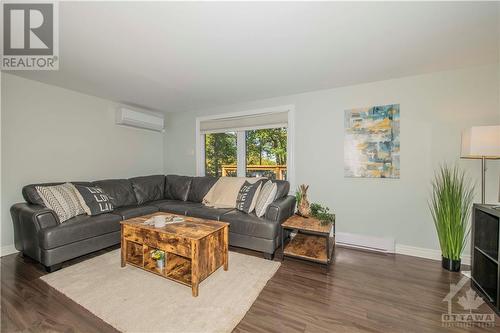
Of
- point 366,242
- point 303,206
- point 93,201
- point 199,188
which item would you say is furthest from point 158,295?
point 366,242

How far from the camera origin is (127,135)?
13.0 ft

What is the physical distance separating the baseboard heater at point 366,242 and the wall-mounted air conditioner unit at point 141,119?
3.97 meters

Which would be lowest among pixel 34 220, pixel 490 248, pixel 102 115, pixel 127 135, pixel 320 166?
pixel 490 248

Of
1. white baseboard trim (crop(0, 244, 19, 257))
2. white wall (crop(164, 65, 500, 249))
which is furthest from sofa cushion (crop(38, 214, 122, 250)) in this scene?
white wall (crop(164, 65, 500, 249))

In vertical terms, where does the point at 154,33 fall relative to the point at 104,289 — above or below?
above

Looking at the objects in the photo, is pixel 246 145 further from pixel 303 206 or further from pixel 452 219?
pixel 452 219

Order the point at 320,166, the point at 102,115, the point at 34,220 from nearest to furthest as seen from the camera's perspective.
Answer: the point at 34,220 < the point at 320,166 < the point at 102,115

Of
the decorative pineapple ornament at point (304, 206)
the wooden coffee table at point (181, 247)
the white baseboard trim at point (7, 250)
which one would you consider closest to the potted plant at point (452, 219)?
the decorative pineapple ornament at point (304, 206)

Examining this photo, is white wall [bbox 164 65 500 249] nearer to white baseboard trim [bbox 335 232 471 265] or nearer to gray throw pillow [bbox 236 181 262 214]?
white baseboard trim [bbox 335 232 471 265]

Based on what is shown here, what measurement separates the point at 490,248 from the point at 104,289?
3.55 meters

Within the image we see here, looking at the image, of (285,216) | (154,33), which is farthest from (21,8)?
(285,216)

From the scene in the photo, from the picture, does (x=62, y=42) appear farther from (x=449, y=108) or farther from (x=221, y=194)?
(x=449, y=108)

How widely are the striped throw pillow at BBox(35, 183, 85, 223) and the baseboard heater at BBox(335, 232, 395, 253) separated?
3.50m

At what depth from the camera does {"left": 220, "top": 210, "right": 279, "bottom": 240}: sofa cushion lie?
2469mm
